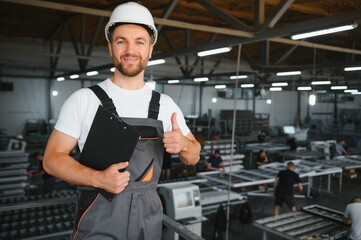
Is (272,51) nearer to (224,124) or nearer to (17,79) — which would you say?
(224,124)

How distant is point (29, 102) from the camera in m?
16.8

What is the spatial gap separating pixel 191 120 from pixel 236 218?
12.7 meters

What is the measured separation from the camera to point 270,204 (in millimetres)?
10211

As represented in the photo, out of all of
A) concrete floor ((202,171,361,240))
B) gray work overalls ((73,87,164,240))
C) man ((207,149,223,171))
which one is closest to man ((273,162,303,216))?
concrete floor ((202,171,361,240))

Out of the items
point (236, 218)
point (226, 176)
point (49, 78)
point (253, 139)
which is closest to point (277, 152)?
point (253, 139)

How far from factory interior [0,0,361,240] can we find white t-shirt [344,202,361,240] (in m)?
0.21

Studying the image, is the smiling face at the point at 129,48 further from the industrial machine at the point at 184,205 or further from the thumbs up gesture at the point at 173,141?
the industrial machine at the point at 184,205

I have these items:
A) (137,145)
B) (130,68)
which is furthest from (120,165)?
(130,68)

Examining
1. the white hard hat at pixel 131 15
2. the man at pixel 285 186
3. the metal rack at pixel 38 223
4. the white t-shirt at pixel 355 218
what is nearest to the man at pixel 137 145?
the white hard hat at pixel 131 15

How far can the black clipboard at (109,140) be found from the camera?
1.40m

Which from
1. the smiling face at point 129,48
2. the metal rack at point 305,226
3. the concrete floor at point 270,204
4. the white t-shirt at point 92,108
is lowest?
the concrete floor at point 270,204

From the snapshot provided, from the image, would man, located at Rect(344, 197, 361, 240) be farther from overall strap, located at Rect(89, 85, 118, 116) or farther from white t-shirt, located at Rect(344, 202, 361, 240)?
overall strap, located at Rect(89, 85, 118, 116)

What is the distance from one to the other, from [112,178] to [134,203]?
0.26 metres

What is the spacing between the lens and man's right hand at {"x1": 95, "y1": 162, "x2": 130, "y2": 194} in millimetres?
1367
